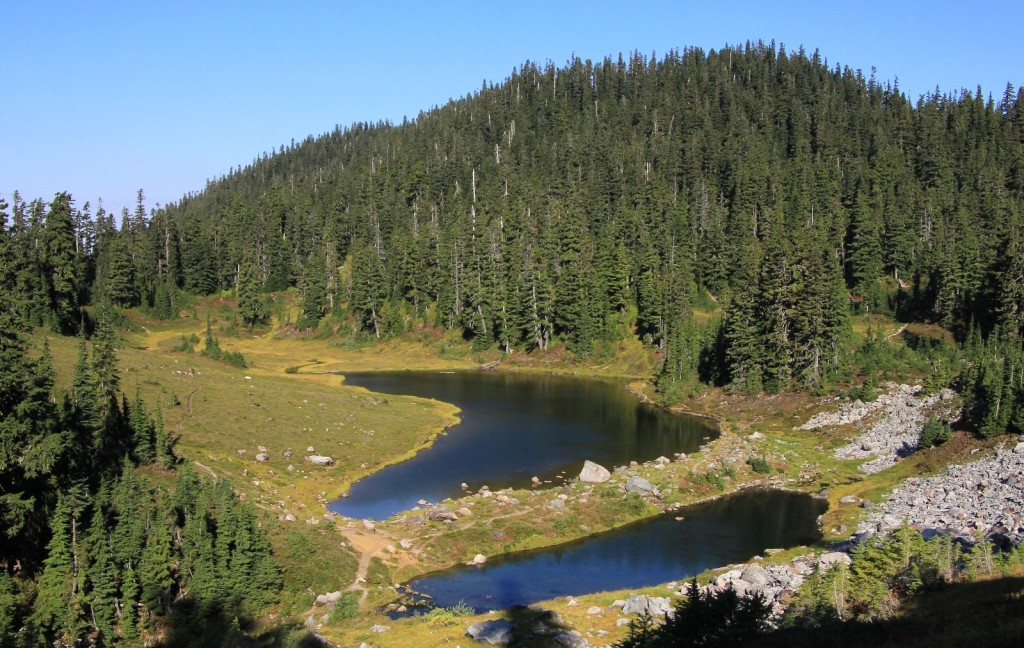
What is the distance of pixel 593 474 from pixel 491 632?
27.8 m

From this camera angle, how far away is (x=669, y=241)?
134250 mm

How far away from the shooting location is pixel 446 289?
139m

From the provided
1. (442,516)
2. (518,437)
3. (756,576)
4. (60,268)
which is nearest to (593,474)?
(442,516)

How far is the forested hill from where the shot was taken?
91875 mm

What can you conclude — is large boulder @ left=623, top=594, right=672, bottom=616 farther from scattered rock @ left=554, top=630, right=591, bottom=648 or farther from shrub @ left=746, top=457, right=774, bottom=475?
shrub @ left=746, top=457, right=774, bottom=475

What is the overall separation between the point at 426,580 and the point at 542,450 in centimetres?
2868

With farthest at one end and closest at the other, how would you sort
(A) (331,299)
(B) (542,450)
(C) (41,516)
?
1. (A) (331,299)
2. (B) (542,450)
3. (C) (41,516)

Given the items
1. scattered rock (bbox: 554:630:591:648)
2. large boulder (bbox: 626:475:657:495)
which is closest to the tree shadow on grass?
scattered rock (bbox: 554:630:591:648)

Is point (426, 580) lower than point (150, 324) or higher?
lower

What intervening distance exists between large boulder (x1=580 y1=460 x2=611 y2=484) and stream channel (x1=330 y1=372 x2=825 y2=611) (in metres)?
2.15

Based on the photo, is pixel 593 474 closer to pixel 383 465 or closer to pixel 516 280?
pixel 383 465

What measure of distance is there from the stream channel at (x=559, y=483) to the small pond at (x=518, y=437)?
151mm

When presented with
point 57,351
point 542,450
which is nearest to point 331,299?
point 57,351

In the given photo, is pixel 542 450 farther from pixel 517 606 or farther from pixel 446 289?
pixel 446 289
